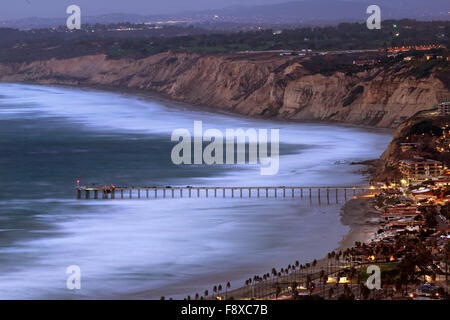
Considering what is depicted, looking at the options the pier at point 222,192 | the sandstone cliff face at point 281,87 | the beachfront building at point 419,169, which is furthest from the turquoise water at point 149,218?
the sandstone cliff face at point 281,87

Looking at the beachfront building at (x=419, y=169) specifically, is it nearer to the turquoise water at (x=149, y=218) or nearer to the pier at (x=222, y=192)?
the pier at (x=222, y=192)

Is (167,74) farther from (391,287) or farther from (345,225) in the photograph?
(391,287)

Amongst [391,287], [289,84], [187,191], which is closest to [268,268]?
[391,287]

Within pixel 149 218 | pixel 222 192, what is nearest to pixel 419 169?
pixel 222 192

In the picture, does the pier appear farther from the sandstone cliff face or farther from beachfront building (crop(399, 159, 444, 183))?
the sandstone cliff face
